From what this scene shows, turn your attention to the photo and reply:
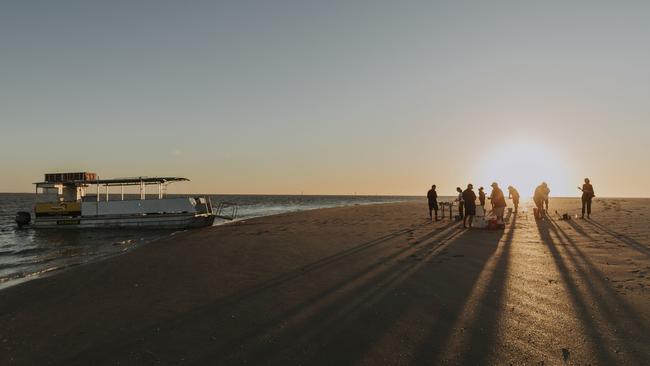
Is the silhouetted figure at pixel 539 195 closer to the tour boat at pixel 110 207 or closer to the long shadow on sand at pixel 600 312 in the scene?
the long shadow on sand at pixel 600 312

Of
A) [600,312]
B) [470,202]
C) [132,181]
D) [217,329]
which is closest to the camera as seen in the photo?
[217,329]

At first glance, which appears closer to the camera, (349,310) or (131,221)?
(349,310)

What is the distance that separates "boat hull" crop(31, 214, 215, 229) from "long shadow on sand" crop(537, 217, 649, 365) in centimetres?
2594

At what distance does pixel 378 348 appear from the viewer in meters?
4.92

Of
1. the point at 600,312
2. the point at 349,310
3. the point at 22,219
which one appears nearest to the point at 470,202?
the point at 600,312

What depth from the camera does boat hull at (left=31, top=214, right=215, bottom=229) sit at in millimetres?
30578

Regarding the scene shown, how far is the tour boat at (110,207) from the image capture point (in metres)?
31.0

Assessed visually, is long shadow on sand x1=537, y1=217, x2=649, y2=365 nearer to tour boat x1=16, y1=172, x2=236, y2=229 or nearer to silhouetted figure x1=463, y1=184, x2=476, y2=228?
silhouetted figure x1=463, y1=184, x2=476, y2=228

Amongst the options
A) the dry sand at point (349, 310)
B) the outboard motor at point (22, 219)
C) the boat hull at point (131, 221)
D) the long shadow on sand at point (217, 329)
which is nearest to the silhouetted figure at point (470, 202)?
the dry sand at point (349, 310)

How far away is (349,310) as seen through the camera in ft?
21.2

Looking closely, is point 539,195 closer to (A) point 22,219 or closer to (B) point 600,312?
(B) point 600,312

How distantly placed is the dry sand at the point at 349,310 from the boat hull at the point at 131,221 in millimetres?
19194

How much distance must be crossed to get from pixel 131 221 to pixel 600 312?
32.8 metres

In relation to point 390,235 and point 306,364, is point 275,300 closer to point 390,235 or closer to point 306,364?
point 306,364
